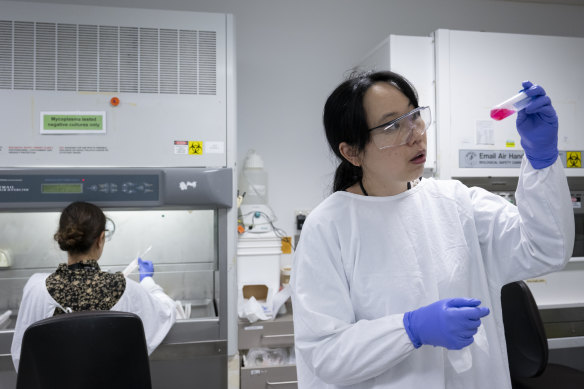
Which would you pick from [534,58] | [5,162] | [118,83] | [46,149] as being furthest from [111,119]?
[534,58]

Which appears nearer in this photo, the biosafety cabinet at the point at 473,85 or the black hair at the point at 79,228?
the black hair at the point at 79,228

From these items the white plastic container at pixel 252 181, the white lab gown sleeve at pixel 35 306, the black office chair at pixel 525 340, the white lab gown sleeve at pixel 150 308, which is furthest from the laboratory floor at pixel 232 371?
the black office chair at pixel 525 340

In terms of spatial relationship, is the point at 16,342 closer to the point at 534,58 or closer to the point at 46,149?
the point at 46,149

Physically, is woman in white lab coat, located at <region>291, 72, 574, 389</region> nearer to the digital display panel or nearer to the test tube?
the test tube

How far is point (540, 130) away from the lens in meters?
0.87

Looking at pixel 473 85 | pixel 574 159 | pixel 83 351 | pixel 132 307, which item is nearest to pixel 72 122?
pixel 132 307

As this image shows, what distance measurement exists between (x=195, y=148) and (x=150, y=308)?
2.23 ft

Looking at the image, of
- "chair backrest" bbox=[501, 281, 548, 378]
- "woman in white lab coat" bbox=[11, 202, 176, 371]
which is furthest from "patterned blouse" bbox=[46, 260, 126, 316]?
"chair backrest" bbox=[501, 281, 548, 378]

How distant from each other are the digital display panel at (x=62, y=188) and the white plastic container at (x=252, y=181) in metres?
0.93

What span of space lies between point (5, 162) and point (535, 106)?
1874 mm

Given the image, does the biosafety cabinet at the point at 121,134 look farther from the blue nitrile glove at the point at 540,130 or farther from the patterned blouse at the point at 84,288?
the blue nitrile glove at the point at 540,130

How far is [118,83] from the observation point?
5.94 feet

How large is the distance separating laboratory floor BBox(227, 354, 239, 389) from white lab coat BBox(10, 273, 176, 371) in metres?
0.33

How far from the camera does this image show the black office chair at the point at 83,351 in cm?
121
